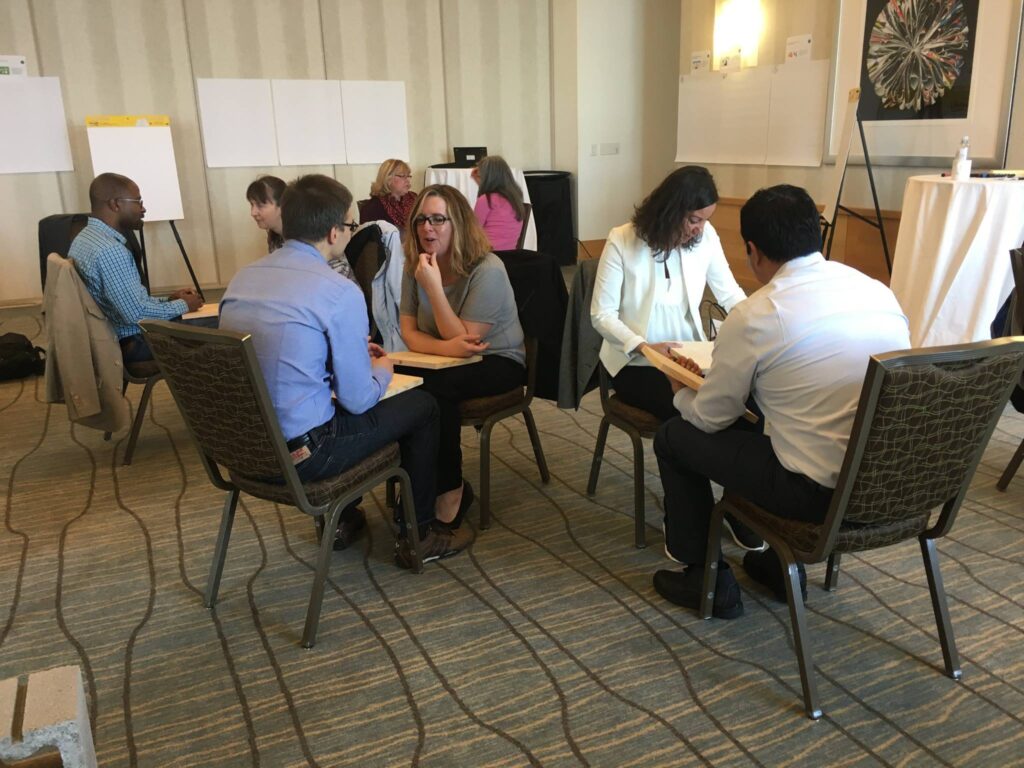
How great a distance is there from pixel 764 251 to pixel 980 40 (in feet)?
12.4

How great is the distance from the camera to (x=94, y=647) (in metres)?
2.16

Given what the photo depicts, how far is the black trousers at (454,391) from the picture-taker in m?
2.59

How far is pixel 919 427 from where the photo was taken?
161 cm

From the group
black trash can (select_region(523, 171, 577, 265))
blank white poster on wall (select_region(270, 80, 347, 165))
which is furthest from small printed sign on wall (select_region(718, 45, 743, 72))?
blank white poster on wall (select_region(270, 80, 347, 165))

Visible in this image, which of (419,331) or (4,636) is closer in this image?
(4,636)

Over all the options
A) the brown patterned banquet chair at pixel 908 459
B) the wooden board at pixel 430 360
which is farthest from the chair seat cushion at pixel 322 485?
the brown patterned banquet chair at pixel 908 459

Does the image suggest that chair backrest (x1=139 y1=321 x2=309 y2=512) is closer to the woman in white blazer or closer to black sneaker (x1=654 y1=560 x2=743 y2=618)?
black sneaker (x1=654 y1=560 x2=743 y2=618)

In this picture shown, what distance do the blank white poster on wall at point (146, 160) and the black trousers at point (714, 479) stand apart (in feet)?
18.2

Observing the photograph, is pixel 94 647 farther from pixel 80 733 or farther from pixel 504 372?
pixel 504 372

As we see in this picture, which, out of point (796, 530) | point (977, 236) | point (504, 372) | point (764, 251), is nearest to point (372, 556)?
point (504, 372)

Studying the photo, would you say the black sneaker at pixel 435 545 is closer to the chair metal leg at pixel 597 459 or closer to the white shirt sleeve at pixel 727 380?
the chair metal leg at pixel 597 459

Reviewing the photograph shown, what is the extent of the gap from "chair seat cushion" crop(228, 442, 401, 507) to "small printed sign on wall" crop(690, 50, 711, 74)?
6.07m

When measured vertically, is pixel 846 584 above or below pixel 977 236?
below

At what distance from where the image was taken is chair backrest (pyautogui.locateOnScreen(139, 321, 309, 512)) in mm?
Answer: 1819
